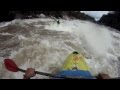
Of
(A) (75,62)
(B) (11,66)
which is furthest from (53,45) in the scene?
(B) (11,66)

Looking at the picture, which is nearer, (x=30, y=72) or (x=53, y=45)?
(x=30, y=72)

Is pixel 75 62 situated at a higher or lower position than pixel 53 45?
lower

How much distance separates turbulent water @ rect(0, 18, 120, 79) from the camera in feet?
9.92

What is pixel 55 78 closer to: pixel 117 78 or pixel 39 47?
pixel 39 47

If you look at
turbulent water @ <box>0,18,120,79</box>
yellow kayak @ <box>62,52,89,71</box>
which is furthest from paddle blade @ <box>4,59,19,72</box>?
yellow kayak @ <box>62,52,89,71</box>

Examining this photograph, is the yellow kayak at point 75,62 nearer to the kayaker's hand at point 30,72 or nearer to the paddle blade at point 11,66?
the kayaker's hand at point 30,72

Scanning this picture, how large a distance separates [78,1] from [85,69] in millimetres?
915

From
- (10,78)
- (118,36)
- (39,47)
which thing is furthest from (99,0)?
(10,78)

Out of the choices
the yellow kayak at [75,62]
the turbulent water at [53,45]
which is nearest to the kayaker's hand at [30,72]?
the turbulent water at [53,45]

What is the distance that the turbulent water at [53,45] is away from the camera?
9.92ft

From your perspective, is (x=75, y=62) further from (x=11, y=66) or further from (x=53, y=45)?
(x=11, y=66)

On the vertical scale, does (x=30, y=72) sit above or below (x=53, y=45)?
below

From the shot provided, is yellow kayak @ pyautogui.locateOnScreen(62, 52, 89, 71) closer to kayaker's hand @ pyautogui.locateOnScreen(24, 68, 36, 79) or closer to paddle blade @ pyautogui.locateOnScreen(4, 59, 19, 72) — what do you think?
kayaker's hand @ pyautogui.locateOnScreen(24, 68, 36, 79)

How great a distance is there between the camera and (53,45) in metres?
3.11
